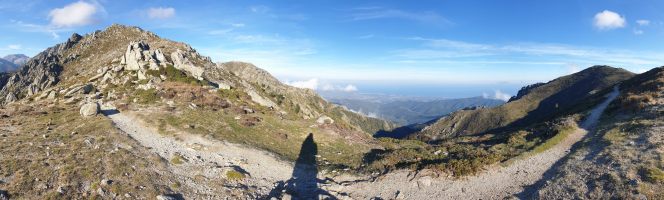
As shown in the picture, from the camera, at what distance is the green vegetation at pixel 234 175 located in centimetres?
2770

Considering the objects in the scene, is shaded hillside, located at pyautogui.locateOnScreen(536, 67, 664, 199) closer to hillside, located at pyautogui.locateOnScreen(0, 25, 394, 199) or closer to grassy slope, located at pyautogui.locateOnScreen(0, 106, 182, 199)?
hillside, located at pyautogui.locateOnScreen(0, 25, 394, 199)

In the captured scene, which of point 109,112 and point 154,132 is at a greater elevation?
point 109,112

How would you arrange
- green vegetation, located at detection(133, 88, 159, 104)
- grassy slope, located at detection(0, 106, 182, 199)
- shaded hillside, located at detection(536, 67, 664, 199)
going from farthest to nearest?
1. green vegetation, located at detection(133, 88, 159, 104)
2. grassy slope, located at detection(0, 106, 182, 199)
3. shaded hillside, located at detection(536, 67, 664, 199)

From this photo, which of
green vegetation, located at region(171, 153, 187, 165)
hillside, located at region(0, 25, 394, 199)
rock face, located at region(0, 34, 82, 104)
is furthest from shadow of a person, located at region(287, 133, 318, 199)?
rock face, located at region(0, 34, 82, 104)

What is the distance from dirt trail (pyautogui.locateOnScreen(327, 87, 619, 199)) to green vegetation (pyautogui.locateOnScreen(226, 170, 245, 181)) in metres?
6.85

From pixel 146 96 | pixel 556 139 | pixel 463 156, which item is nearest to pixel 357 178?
pixel 463 156

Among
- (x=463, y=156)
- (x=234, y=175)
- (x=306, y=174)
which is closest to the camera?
(x=234, y=175)

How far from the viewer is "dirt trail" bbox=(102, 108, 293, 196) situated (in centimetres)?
2766

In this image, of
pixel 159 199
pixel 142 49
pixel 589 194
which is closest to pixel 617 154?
pixel 589 194

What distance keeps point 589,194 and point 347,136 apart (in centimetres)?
2845

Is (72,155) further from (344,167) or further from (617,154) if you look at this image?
(617,154)

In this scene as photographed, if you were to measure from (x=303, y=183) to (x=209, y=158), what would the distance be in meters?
8.74

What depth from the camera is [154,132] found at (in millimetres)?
37719

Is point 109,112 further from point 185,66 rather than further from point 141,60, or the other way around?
point 185,66
